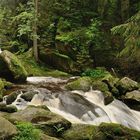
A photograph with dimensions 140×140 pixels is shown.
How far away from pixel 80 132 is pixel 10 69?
27.7 ft

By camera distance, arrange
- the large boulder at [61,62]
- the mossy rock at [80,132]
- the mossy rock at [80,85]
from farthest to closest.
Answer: the large boulder at [61,62], the mossy rock at [80,85], the mossy rock at [80,132]

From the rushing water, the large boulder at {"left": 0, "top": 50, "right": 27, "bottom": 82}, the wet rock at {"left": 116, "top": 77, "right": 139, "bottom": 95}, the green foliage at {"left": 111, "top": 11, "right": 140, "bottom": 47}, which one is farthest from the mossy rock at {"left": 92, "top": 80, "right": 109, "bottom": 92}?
the green foliage at {"left": 111, "top": 11, "right": 140, "bottom": 47}

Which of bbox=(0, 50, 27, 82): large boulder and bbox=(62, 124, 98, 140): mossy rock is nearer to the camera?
bbox=(62, 124, 98, 140): mossy rock

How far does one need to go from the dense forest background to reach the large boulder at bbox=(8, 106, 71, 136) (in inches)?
448

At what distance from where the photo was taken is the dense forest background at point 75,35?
21.9 m

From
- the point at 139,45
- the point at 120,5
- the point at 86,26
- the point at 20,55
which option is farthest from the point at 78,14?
the point at 139,45

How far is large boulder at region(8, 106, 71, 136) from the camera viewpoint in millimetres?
9156

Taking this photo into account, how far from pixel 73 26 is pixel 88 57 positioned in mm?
3003

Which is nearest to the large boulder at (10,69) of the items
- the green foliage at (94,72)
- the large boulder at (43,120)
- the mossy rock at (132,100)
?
the mossy rock at (132,100)

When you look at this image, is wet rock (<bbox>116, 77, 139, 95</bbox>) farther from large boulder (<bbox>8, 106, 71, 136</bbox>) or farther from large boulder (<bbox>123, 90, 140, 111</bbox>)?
large boulder (<bbox>8, 106, 71, 136</bbox>)

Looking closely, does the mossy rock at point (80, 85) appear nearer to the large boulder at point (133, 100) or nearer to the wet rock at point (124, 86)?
the wet rock at point (124, 86)

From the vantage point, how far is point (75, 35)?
22.9 meters

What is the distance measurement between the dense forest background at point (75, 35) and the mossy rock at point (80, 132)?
37.3ft

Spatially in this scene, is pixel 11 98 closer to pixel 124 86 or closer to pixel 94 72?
pixel 124 86
